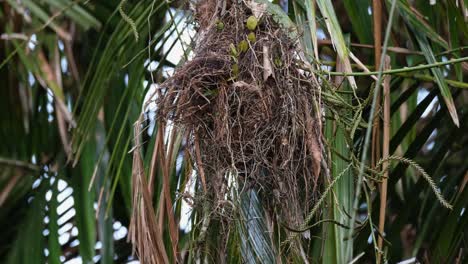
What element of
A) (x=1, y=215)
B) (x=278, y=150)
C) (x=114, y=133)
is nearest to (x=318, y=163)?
(x=278, y=150)

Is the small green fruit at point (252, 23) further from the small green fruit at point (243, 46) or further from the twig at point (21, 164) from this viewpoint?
the twig at point (21, 164)

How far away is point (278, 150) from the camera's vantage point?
4.74 ft

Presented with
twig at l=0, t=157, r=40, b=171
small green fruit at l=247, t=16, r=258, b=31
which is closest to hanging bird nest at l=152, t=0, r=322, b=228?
small green fruit at l=247, t=16, r=258, b=31

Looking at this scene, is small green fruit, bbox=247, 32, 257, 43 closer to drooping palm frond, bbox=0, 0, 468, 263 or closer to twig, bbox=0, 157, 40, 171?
drooping palm frond, bbox=0, 0, 468, 263

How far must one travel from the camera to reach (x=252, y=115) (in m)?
1.43

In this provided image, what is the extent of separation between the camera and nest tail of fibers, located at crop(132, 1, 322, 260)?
143 centimetres

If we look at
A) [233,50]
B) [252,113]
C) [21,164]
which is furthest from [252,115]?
[21,164]

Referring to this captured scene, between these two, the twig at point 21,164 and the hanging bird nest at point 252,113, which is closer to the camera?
the hanging bird nest at point 252,113

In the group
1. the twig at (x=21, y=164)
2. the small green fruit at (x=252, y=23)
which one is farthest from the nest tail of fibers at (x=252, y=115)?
the twig at (x=21, y=164)

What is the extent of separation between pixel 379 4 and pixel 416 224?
78cm

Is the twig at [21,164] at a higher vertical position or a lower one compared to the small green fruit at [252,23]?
higher

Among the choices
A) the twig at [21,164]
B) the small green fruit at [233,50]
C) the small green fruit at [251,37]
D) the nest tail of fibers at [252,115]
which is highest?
the twig at [21,164]

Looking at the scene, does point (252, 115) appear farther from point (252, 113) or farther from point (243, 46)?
point (243, 46)

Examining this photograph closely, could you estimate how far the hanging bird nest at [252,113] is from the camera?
1429 mm
